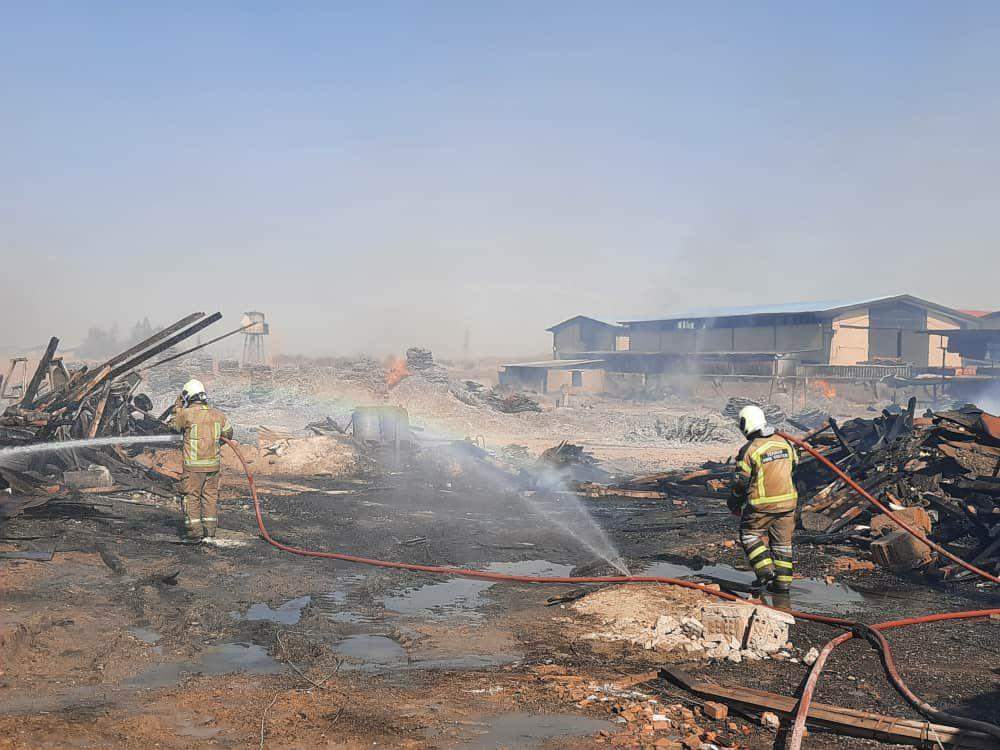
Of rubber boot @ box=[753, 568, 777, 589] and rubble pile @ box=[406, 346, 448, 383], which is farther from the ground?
rubble pile @ box=[406, 346, 448, 383]

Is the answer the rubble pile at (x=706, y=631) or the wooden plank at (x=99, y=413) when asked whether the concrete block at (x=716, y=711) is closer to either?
the rubble pile at (x=706, y=631)

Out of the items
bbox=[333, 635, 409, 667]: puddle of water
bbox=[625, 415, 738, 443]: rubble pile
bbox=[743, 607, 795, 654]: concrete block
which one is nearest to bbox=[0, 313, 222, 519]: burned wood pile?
bbox=[333, 635, 409, 667]: puddle of water

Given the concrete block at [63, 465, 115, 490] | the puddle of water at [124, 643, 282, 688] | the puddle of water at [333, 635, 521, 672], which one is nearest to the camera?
the puddle of water at [124, 643, 282, 688]

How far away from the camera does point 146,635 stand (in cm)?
602

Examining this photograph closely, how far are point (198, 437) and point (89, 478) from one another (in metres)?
3.82

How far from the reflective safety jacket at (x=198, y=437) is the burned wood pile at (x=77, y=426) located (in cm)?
239

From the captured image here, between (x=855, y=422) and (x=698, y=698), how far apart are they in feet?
35.1

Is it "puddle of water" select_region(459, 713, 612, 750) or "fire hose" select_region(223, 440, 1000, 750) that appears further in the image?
"fire hose" select_region(223, 440, 1000, 750)

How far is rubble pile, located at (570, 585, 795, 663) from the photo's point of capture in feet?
19.1

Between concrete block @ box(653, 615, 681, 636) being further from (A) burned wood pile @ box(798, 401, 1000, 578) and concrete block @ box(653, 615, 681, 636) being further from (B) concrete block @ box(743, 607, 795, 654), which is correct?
(A) burned wood pile @ box(798, 401, 1000, 578)

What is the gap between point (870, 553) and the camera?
9.27 m

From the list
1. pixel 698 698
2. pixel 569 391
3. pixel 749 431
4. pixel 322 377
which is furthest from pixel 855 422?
pixel 569 391

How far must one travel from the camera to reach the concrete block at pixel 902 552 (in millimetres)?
8742

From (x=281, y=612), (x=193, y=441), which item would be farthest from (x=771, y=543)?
(x=193, y=441)
